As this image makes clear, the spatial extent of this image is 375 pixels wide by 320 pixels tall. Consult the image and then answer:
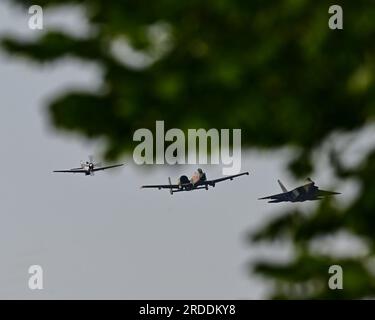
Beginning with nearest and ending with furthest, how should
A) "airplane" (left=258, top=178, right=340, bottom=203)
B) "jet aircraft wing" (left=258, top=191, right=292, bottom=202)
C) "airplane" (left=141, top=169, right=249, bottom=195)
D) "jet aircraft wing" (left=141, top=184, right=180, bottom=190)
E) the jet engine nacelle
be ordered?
"airplane" (left=258, top=178, right=340, bottom=203), "jet aircraft wing" (left=258, top=191, right=292, bottom=202), "airplane" (left=141, top=169, right=249, bottom=195), "jet aircraft wing" (left=141, top=184, right=180, bottom=190), the jet engine nacelle

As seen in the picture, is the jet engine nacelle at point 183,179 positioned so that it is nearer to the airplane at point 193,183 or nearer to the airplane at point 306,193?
the airplane at point 193,183

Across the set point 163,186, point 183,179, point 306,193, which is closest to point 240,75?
point 306,193

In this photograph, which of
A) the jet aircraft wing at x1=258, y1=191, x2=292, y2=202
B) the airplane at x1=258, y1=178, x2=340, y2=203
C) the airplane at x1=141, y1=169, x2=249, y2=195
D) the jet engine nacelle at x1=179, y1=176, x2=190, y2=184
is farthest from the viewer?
the jet engine nacelle at x1=179, y1=176, x2=190, y2=184

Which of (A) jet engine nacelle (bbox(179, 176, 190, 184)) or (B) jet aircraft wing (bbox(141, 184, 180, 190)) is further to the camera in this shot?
(A) jet engine nacelle (bbox(179, 176, 190, 184))

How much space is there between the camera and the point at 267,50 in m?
12.4

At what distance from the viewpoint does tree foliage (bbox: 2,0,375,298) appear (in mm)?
12031

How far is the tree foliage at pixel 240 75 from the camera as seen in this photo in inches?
Answer: 474

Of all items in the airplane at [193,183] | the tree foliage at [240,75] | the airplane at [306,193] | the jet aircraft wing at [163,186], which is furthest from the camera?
the jet aircraft wing at [163,186]

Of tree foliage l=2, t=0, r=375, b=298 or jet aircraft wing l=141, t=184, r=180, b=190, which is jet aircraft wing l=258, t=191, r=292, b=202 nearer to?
tree foliage l=2, t=0, r=375, b=298

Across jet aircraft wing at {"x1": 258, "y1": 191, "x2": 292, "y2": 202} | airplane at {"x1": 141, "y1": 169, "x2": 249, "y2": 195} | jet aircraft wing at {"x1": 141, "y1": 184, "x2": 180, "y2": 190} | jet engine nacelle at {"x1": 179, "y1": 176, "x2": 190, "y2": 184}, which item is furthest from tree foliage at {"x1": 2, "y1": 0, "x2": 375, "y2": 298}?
jet engine nacelle at {"x1": 179, "y1": 176, "x2": 190, "y2": 184}

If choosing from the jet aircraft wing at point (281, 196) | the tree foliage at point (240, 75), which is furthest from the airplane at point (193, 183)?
the tree foliage at point (240, 75)
